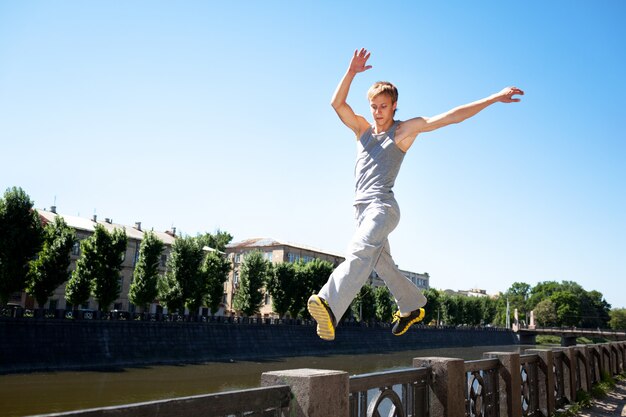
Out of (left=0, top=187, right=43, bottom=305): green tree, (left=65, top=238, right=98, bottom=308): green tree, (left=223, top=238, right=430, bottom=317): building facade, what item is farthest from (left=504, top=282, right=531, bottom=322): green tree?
(left=0, top=187, right=43, bottom=305): green tree

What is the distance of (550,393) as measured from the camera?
866 cm

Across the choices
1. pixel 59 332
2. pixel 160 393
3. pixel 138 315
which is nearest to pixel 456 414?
pixel 160 393

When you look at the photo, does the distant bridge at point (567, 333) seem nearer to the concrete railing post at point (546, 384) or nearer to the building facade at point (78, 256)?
the building facade at point (78, 256)

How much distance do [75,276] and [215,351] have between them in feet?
38.0

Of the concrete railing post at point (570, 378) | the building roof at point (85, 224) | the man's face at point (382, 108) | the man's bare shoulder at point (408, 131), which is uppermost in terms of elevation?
the building roof at point (85, 224)

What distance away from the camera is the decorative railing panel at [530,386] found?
8094 mm

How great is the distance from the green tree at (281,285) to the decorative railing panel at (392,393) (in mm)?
48497

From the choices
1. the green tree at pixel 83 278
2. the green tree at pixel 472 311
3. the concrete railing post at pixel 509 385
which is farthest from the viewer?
the green tree at pixel 472 311

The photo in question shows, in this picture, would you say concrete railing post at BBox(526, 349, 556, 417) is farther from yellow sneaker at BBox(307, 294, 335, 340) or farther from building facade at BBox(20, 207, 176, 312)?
building facade at BBox(20, 207, 176, 312)

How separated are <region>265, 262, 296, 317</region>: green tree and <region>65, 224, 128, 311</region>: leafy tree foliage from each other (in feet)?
59.0

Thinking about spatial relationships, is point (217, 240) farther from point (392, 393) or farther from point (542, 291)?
point (542, 291)

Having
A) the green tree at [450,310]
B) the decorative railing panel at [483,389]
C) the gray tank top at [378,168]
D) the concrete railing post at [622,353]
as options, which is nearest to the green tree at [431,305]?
the green tree at [450,310]

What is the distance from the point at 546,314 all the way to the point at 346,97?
407 ft

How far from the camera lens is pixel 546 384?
28.1 ft
